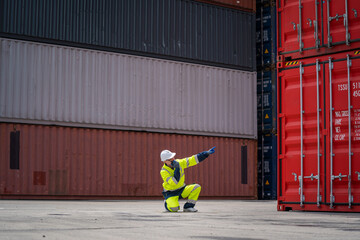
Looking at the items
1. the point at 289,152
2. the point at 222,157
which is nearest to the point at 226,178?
the point at 222,157

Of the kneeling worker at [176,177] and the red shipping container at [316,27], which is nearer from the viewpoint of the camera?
the kneeling worker at [176,177]

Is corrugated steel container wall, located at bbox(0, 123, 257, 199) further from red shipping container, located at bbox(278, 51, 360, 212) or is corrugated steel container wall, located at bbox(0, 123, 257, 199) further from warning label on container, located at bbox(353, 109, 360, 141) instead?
warning label on container, located at bbox(353, 109, 360, 141)

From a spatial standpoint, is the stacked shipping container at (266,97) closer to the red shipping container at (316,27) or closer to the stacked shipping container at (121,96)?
the stacked shipping container at (121,96)

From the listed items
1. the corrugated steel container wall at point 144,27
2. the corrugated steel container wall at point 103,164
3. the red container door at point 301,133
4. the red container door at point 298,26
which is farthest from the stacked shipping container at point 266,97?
the red container door at point 301,133

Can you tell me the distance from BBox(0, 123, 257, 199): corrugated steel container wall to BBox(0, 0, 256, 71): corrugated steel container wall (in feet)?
10.1

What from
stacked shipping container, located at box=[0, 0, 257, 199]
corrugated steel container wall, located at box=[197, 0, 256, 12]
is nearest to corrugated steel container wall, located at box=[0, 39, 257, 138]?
stacked shipping container, located at box=[0, 0, 257, 199]

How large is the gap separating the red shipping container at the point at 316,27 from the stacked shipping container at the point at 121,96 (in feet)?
32.0

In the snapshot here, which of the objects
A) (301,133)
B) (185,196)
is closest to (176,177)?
(185,196)

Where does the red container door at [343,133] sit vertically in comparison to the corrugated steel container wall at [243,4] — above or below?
below

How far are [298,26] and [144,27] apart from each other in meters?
10.7

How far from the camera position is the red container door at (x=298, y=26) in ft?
37.0

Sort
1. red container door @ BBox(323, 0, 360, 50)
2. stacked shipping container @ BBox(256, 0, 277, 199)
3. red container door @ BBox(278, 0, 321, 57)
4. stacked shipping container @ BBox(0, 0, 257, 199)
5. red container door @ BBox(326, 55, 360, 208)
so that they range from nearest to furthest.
Answer: 1. red container door @ BBox(326, 55, 360, 208)
2. red container door @ BBox(323, 0, 360, 50)
3. red container door @ BBox(278, 0, 321, 57)
4. stacked shipping container @ BBox(0, 0, 257, 199)
5. stacked shipping container @ BBox(256, 0, 277, 199)

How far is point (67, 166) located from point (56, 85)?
2.72 meters

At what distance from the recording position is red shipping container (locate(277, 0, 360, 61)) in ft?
35.3
